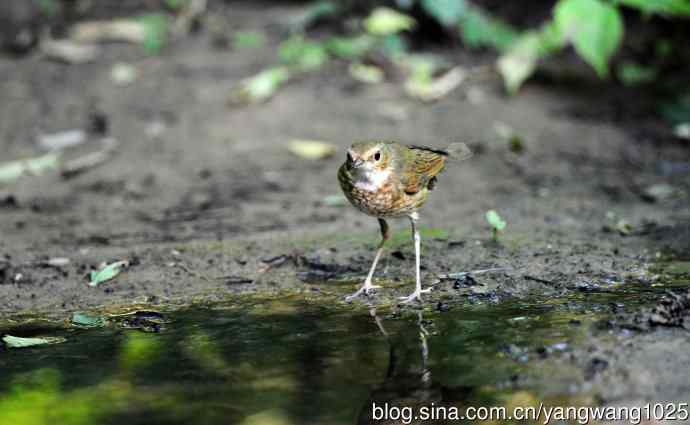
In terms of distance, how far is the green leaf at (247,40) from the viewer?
1047 cm

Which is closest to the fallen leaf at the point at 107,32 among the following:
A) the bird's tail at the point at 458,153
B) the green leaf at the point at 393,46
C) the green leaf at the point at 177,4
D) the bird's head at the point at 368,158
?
the green leaf at the point at 177,4

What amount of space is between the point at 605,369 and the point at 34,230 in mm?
4430

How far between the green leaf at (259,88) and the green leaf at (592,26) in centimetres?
311

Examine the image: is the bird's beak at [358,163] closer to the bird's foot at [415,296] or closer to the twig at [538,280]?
the bird's foot at [415,296]

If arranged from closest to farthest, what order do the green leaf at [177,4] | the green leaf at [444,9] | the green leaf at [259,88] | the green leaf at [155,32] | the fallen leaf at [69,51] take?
the green leaf at [259,88] → the green leaf at [444,9] → the fallen leaf at [69,51] → the green leaf at [155,32] → the green leaf at [177,4]

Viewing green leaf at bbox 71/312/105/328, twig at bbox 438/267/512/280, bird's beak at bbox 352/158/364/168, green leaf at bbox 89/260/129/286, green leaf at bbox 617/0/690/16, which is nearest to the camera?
green leaf at bbox 71/312/105/328

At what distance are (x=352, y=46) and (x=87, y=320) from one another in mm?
6172

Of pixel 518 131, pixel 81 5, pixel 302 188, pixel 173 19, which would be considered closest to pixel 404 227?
pixel 302 188

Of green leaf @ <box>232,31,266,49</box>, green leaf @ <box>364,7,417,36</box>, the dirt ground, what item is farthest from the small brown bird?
green leaf @ <box>232,31,266,49</box>

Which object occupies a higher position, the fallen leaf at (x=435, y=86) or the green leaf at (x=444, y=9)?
the green leaf at (x=444, y=9)

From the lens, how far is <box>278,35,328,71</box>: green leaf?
968 centimetres

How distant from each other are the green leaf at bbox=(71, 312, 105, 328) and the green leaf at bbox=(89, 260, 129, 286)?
23.5 inches

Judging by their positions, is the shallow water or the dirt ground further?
the dirt ground

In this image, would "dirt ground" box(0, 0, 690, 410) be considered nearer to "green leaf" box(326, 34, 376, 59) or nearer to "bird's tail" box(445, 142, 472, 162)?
"green leaf" box(326, 34, 376, 59)
